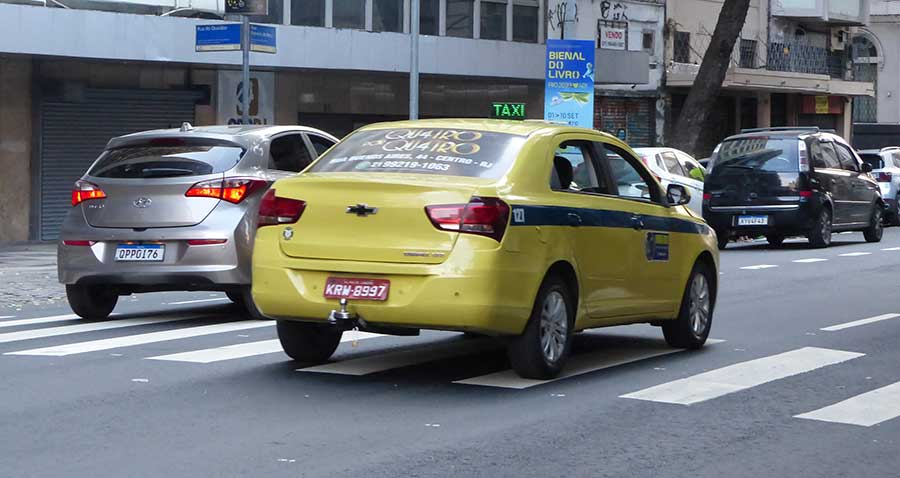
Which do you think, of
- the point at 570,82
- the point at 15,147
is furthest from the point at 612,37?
the point at 15,147

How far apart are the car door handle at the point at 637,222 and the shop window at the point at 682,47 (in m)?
34.0

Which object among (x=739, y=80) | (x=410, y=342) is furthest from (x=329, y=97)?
(x=410, y=342)

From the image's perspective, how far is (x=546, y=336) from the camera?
386 inches

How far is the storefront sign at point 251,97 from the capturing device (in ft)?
98.3

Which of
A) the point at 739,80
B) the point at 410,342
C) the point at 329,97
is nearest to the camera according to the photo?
the point at 410,342

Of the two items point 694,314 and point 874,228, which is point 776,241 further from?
point 694,314

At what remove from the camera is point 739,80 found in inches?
1716

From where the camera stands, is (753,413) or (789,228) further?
(789,228)

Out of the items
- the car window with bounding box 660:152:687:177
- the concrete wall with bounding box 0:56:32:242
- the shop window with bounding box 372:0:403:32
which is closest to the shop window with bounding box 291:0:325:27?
the shop window with bounding box 372:0:403:32

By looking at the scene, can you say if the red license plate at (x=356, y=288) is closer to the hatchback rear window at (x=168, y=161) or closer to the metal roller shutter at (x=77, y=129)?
the hatchback rear window at (x=168, y=161)

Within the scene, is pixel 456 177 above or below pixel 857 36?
below

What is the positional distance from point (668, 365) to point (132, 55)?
1738 centimetres

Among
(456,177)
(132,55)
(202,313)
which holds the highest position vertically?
(132,55)

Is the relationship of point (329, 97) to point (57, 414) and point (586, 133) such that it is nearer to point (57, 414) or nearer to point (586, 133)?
point (586, 133)
